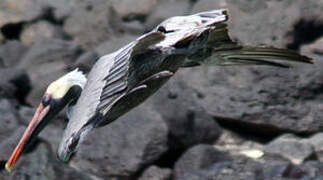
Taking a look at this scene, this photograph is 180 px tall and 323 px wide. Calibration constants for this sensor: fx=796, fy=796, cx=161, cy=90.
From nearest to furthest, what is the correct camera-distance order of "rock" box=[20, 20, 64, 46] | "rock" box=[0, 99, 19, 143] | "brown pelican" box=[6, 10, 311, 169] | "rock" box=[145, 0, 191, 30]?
1. "brown pelican" box=[6, 10, 311, 169]
2. "rock" box=[0, 99, 19, 143]
3. "rock" box=[145, 0, 191, 30]
4. "rock" box=[20, 20, 64, 46]

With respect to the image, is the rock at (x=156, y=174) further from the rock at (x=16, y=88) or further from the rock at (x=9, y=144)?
the rock at (x=16, y=88)

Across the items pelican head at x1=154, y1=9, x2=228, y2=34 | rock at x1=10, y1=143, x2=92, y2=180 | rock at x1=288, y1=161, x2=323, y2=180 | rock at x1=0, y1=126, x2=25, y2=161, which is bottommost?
rock at x1=288, y1=161, x2=323, y2=180

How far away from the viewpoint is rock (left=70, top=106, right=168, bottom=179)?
620cm

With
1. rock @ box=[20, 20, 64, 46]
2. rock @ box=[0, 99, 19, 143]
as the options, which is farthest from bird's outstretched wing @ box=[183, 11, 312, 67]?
Answer: rock @ box=[20, 20, 64, 46]

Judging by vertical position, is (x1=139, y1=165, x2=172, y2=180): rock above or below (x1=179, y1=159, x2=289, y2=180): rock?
below

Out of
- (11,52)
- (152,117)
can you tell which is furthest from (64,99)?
(11,52)

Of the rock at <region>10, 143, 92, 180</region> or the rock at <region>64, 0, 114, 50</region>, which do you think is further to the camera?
the rock at <region>64, 0, 114, 50</region>

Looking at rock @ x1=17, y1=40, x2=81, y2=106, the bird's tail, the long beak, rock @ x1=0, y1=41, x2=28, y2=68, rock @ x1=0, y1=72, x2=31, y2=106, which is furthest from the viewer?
rock @ x1=0, y1=41, x2=28, y2=68

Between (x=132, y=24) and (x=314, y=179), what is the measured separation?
5137 mm

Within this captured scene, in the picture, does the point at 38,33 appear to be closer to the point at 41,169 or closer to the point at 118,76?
the point at 41,169

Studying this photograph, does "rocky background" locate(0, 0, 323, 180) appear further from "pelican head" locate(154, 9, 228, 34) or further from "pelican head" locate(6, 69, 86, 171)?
"pelican head" locate(154, 9, 228, 34)

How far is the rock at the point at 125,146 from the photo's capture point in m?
6.20

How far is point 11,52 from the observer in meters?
9.43

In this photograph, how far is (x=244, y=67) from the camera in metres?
7.02
